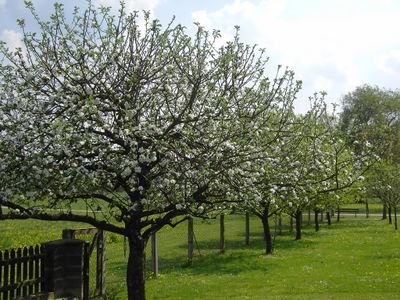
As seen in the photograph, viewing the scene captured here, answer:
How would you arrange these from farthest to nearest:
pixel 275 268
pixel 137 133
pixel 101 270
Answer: pixel 275 268, pixel 101 270, pixel 137 133

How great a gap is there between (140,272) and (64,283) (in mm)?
1990

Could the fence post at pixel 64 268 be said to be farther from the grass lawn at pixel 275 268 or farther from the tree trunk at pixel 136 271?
the grass lawn at pixel 275 268

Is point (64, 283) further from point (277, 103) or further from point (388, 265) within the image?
point (388, 265)

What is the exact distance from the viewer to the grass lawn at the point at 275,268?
17188 millimetres

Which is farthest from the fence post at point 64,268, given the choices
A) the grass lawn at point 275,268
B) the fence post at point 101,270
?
the fence post at point 101,270

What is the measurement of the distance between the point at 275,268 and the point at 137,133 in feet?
47.7

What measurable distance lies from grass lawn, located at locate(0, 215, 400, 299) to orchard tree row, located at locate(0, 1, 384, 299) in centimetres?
207

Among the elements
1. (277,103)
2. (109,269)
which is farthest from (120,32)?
(109,269)

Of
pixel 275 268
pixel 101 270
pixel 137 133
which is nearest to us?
pixel 137 133

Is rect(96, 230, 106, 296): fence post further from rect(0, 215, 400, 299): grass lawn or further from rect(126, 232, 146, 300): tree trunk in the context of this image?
rect(126, 232, 146, 300): tree trunk

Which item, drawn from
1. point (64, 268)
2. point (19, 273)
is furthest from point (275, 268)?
point (19, 273)

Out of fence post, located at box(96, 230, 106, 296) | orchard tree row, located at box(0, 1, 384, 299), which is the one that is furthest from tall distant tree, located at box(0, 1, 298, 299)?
fence post, located at box(96, 230, 106, 296)

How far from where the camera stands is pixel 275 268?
875 inches

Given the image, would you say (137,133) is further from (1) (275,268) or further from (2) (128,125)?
Result: (1) (275,268)
